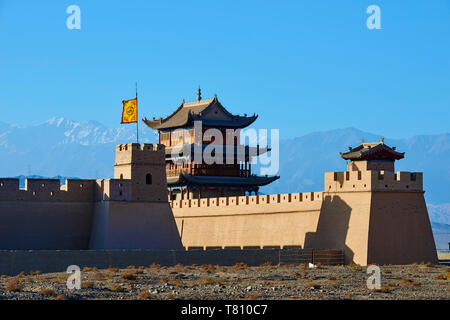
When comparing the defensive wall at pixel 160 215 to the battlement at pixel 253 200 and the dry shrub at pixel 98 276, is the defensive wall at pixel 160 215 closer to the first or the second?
the battlement at pixel 253 200

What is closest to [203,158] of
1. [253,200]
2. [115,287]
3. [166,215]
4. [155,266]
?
[253,200]

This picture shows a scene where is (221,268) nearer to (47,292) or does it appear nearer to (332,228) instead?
(332,228)

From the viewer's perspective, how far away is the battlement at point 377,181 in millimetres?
46750

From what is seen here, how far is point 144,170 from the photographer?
162ft

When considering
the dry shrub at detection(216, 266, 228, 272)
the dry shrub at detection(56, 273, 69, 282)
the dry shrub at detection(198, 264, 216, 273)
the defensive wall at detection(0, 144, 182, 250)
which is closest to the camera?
the dry shrub at detection(56, 273, 69, 282)

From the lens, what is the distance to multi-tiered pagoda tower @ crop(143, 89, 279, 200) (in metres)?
69.4

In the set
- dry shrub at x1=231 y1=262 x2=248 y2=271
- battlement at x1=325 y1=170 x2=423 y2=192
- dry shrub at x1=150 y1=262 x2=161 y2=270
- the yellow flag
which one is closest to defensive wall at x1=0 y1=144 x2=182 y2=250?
the yellow flag

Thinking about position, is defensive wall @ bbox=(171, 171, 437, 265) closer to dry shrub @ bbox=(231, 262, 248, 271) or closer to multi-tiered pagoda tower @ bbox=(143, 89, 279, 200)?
dry shrub @ bbox=(231, 262, 248, 271)

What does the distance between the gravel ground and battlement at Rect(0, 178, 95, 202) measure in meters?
7.67

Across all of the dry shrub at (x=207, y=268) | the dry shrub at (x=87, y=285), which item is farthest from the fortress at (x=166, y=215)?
the dry shrub at (x=87, y=285)

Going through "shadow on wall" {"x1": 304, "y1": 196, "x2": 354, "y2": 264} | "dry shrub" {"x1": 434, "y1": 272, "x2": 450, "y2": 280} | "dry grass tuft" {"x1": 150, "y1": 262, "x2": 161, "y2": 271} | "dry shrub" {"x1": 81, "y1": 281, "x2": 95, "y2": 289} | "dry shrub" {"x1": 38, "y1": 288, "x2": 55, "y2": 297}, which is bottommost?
"dry shrub" {"x1": 38, "y1": 288, "x2": 55, "y2": 297}

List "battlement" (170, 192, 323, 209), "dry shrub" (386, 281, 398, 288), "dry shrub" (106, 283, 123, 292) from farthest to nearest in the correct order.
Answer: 1. "battlement" (170, 192, 323, 209)
2. "dry shrub" (386, 281, 398, 288)
3. "dry shrub" (106, 283, 123, 292)

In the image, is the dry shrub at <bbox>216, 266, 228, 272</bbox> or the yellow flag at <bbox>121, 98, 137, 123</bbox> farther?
the yellow flag at <bbox>121, 98, 137, 123</bbox>
